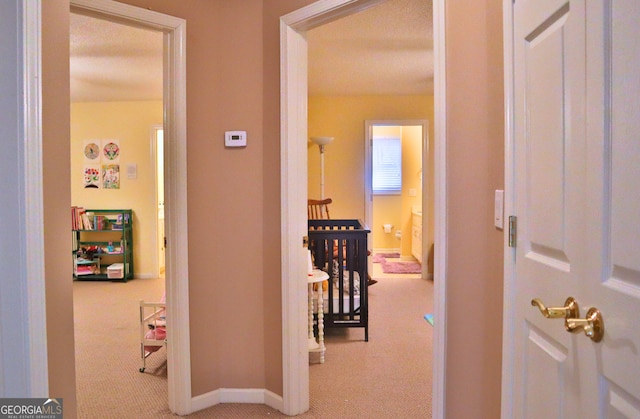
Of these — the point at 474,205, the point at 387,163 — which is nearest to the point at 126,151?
the point at 387,163

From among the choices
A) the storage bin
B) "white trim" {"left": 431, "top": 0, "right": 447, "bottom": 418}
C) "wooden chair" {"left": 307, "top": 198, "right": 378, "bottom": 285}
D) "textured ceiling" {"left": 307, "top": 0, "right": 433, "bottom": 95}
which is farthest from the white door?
the storage bin

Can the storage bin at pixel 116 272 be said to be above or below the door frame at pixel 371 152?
below

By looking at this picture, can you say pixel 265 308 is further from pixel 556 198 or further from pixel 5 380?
pixel 556 198

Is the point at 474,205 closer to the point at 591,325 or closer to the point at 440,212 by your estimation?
the point at 440,212

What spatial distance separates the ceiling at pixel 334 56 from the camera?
335 centimetres

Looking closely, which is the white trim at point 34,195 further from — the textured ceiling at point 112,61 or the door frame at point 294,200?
the textured ceiling at point 112,61

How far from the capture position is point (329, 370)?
10.2ft

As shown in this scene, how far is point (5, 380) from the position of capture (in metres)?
1.26

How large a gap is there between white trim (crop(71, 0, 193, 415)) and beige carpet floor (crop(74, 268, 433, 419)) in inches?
9.6

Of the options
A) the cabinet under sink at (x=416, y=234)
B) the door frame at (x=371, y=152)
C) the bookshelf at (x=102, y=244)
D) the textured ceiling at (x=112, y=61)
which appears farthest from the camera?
the cabinet under sink at (x=416, y=234)

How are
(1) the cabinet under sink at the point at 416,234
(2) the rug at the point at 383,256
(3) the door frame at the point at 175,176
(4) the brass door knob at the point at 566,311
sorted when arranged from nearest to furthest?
(4) the brass door knob at the point at 566,311
(3) the door frame at the point at 175,176
(1) the cabinet under sink at the point at 416,234
(2) the rug at the point at 383,256

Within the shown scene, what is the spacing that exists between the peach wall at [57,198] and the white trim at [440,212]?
4.07 ft

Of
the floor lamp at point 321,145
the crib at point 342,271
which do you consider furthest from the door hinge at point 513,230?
the floor lamp at point 321,145

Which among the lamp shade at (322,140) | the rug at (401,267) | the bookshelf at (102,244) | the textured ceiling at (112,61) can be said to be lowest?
the rug at (401,267)
